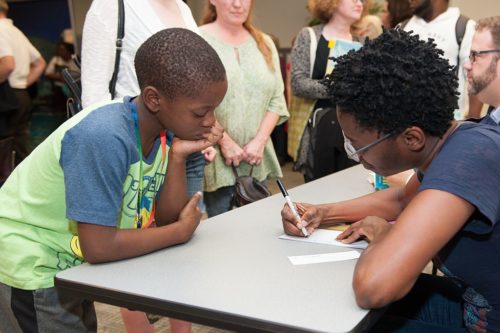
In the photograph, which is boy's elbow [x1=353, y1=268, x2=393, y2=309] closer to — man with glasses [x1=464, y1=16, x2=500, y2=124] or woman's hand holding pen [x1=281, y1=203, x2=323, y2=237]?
woman's hand holding pen [x1=281, y1=203, x2=323, y2=237]

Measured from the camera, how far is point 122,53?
1.93 meters

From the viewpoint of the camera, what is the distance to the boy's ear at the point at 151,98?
1307mm

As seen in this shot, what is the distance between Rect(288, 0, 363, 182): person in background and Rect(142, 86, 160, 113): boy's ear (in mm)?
1614

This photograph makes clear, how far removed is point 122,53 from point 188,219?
2.64 ft

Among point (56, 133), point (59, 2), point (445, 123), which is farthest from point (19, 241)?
point (59, 2)

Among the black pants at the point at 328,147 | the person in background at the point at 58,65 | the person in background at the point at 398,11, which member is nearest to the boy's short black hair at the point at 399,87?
the black pants at the point at 328,147

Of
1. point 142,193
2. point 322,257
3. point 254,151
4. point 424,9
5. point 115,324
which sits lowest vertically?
point 115,324

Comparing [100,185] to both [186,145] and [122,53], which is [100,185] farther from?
[122,53]

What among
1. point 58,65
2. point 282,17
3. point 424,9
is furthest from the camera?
point 282,17

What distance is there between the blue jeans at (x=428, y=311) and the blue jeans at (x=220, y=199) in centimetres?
112

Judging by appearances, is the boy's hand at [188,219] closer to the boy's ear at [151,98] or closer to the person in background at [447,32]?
the boy's ear at [151,98]

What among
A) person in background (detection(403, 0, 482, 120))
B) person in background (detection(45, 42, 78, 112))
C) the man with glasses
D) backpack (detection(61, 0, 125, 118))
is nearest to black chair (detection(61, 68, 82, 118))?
backpack (detection(61, 0, 125, 118))

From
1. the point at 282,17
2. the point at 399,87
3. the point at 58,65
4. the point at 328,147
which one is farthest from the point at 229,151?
the point at 282,17

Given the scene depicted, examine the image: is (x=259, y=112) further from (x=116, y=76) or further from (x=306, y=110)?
(x=116, y=76)
